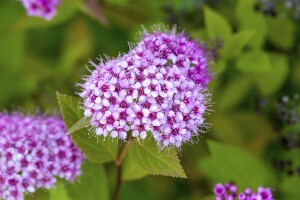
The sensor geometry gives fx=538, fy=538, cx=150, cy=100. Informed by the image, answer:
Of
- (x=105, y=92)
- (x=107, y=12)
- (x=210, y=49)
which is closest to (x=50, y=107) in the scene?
(x=107, y=12)

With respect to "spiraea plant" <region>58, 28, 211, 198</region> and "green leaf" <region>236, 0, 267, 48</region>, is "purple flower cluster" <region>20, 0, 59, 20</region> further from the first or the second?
"green leaf" <region>236, 0, 267, 48</region>

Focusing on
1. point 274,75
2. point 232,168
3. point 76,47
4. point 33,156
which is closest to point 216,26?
point 274,75

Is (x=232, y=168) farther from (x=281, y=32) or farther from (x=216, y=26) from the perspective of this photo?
(x=281, y=32)

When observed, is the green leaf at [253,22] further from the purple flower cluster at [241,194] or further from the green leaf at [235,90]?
the purple flower cluster at [241,194]

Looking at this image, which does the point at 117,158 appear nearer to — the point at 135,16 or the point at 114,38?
the point at 135,16

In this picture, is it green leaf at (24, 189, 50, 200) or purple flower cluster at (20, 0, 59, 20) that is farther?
purple flower cluster at (20, 0, 59, 20)

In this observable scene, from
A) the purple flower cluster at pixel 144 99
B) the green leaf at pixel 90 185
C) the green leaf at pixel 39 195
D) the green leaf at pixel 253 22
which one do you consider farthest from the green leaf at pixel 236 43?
the green leaf at pixel 39 195

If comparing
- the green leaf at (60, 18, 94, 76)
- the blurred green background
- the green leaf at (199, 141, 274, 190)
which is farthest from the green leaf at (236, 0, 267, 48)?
the green leaf at (60, 18, 94, 76)
